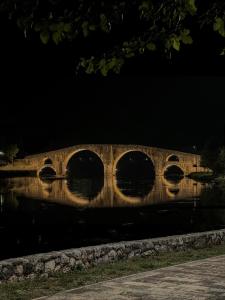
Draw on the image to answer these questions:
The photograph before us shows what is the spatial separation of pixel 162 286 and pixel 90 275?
2.28 metres

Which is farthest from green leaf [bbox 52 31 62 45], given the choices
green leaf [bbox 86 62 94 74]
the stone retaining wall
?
the stone retaining wall

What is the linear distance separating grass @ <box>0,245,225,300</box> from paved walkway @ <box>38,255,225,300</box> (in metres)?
0.70

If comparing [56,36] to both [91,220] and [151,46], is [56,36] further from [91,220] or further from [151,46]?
[91,220]

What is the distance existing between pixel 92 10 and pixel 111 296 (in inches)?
223

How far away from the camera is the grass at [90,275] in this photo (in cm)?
1005

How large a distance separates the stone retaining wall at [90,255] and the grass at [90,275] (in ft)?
0.66

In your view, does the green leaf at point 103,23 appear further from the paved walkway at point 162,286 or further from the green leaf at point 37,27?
the paved walkway at point 162,286

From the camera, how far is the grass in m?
10.1

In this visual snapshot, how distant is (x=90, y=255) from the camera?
500 inches

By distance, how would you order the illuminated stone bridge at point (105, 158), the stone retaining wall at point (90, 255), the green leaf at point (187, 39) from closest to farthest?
the green leaf at point (187, 39) < the stone retaining wall at point (90, 255) < the illuminated stone bridge at point (105, 158)

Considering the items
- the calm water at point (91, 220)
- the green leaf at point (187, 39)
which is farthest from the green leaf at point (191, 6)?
the calm water at point (91, 220)

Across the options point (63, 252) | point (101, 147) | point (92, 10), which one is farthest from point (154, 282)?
point (101, 147)

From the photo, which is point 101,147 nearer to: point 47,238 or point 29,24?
point 47,238

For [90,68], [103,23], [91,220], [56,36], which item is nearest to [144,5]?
[103,23]
